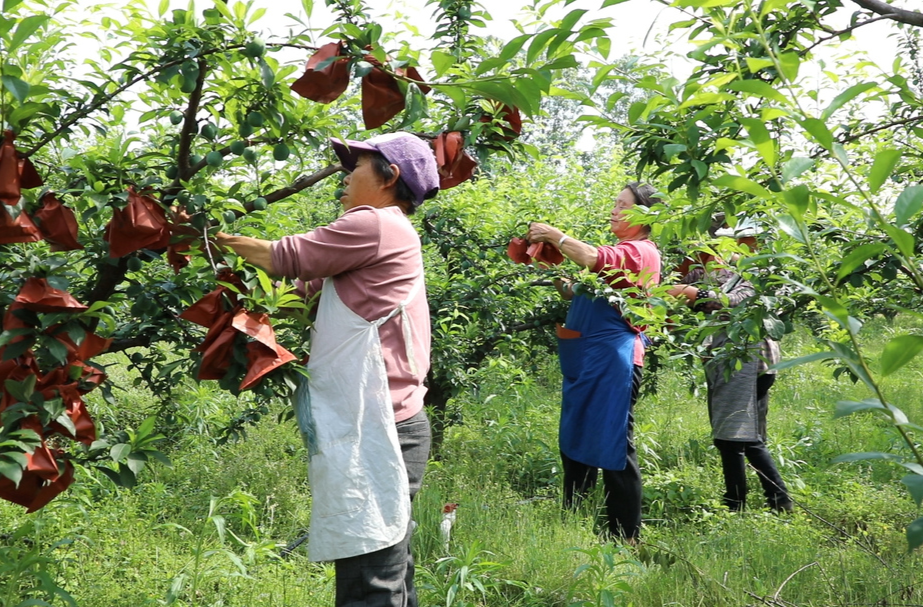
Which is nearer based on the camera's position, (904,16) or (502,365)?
(904,16)

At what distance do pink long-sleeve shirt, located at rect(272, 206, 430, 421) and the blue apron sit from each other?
1579 millimetres

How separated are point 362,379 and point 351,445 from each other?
157mm

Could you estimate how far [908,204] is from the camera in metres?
0.92

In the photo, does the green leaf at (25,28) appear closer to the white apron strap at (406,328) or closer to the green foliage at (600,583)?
the white apron strap at (406,328)

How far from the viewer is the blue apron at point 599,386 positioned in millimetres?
3516

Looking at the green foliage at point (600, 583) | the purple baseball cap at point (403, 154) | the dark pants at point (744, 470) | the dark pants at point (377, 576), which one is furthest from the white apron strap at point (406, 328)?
the dark pants at point (744, 470)

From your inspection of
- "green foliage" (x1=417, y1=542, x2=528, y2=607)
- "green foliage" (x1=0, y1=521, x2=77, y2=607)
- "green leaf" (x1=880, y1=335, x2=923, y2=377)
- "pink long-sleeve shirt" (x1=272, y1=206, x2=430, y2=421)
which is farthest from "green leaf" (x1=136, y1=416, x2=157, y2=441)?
"green leaf" (x1=880, y1=335, x2=923, y2=377)

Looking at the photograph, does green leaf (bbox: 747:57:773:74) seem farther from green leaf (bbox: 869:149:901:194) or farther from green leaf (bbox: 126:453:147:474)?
green leaf (bbox: 126:453:147:474)

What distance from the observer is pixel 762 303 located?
7.61ft

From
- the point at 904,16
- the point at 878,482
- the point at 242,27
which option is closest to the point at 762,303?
the point at 904,16

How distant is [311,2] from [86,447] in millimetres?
1120

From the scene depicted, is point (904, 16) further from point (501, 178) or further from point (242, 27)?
point (501, 178)

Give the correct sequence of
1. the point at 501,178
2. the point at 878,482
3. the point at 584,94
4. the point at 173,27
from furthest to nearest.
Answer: the point at 501,178
the point at 878,482
the point at 173,27
the point at 584,94

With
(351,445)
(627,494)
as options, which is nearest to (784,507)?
(627,494)
